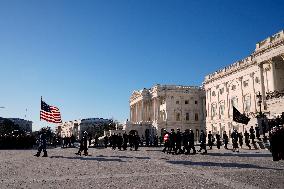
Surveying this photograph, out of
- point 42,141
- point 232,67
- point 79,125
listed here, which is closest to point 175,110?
point 232,67

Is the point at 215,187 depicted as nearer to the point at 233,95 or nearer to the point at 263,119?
the point at 263,119

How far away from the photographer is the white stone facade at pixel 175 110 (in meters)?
77.4

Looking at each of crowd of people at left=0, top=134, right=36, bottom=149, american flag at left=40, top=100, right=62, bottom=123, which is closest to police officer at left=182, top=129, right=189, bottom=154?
american flag at left=40, top=100, right=62, bottom=123

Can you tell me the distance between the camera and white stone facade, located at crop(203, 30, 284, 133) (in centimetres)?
3894

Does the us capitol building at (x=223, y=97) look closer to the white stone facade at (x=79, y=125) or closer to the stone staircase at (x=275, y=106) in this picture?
the stone staircase at (x=275, y=106)

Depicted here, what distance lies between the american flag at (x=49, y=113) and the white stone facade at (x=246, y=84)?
76.0ft

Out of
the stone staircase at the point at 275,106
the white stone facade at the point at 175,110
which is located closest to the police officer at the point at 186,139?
the stone staircase at the point at 275,106

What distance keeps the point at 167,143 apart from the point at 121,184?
16134mm

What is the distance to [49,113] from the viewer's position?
124 ft

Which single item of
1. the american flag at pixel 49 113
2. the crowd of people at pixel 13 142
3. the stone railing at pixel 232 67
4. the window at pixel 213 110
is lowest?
the crowd of people at pixel 13 142

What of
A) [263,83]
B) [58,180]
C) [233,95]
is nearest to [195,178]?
[58,180]

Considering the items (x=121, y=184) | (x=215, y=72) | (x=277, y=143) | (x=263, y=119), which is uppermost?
(x=215, y=72)

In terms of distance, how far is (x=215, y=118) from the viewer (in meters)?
62.8

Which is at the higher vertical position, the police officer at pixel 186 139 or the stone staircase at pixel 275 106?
the stone staircase at pixel 275 106
